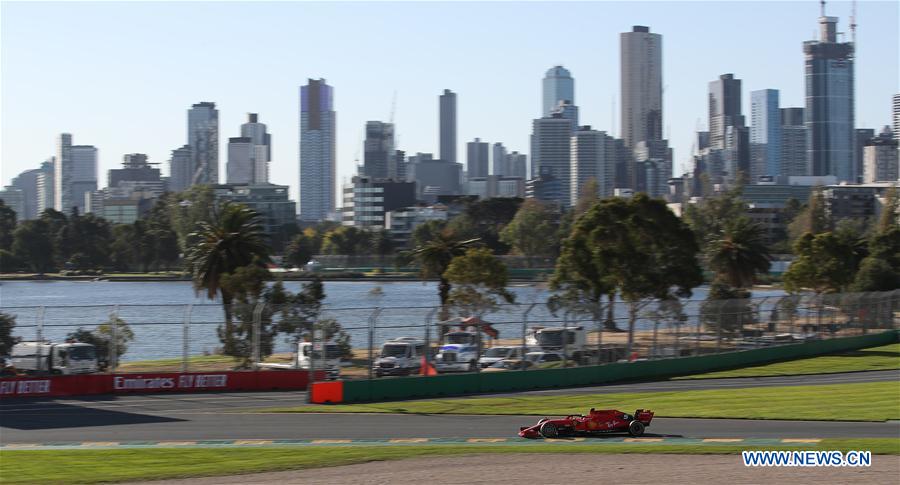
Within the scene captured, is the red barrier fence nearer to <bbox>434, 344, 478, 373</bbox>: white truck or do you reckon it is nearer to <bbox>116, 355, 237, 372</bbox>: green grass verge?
<bbox>116, 355, 237, 372</bbox>: green grass verge

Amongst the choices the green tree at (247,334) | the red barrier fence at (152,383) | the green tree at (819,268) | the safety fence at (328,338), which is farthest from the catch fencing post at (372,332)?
the green tree at (819,268)

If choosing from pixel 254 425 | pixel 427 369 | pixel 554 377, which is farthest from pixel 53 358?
pixel 554 377

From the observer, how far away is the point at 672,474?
2397 cm

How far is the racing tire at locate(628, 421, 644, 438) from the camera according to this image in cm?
2947

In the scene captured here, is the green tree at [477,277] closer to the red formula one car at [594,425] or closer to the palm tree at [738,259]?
the palm tree at [738,259]

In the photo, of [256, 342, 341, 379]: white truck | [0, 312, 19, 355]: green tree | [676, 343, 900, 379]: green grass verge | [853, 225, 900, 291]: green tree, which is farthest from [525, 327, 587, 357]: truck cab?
[853, 225, 900, 291]: green tree

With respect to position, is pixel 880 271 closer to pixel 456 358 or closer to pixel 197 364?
pixel 456 358

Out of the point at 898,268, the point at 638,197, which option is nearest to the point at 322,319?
the point at 638,197

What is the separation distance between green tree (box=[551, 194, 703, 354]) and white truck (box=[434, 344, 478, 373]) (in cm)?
3397

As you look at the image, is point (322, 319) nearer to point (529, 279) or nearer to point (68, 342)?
point (68, 342)

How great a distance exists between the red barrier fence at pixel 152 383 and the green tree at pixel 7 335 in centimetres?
115

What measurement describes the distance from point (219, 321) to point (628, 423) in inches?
772

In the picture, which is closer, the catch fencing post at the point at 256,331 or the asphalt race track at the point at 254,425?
the asphalt race track at the point at 254,425

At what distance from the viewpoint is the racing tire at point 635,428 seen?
29469 mm
